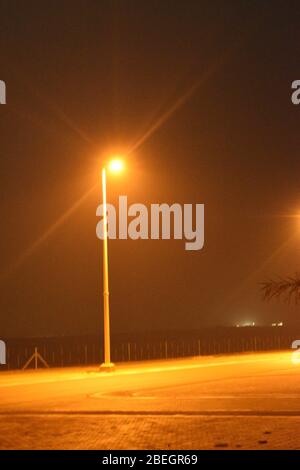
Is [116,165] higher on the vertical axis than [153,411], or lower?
higher

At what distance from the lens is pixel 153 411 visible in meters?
18.5

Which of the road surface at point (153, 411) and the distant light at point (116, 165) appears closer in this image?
the road surface at point (153, 411)

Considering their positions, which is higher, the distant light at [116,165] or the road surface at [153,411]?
the distant light at [116,165]

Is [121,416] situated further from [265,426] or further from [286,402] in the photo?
[286,402]

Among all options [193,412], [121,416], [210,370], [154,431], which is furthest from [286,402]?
[210,370]

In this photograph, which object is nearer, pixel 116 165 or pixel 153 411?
pixel 153 411

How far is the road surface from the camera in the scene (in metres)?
14.1

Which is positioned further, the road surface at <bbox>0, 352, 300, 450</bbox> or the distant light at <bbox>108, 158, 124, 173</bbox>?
the distant light at <bbox>108, 158, 124, 173</bbox>

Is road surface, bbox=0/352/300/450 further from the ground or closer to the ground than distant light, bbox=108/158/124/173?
closer to the ground

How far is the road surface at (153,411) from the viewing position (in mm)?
14141
